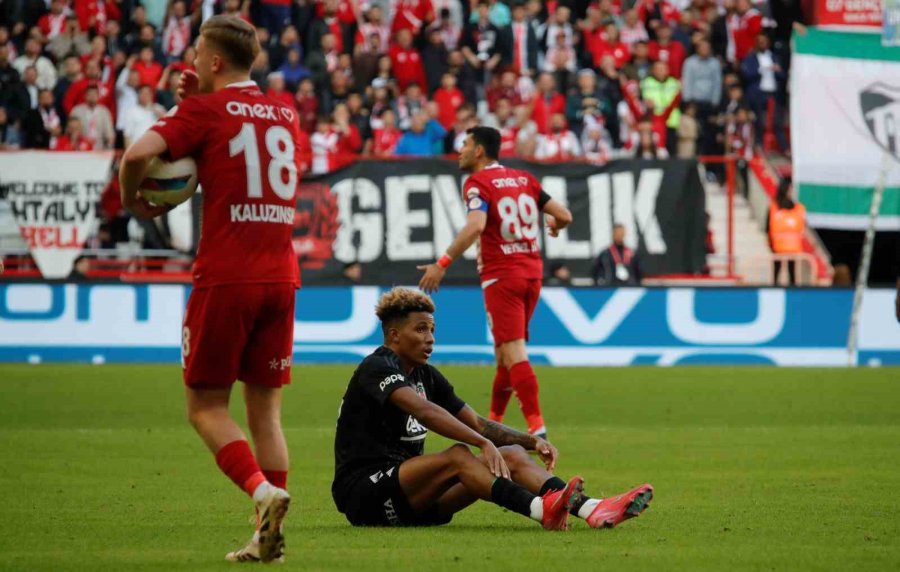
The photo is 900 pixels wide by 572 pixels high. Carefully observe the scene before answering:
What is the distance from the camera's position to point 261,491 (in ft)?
21.5

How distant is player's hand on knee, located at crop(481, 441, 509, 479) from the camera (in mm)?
7664

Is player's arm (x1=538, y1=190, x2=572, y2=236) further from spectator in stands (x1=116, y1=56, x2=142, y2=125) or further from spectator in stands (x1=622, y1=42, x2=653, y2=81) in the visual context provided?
spectator in stands (x1=622, y1=42, x2=653, y2=81)

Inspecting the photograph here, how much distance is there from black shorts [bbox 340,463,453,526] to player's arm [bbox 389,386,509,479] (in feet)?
1.24

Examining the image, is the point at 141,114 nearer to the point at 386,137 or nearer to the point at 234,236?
the point at 386,137

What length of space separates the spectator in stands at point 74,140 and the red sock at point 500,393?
512 inches

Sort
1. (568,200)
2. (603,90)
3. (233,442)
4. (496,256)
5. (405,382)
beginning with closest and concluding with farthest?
(233,442), (405,382), (496,256), (568,200), (603,90)

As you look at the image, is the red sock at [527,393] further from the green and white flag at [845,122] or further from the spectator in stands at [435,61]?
the spectator in stands at [435,61]

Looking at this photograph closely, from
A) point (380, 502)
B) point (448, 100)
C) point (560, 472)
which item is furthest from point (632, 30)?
point (380, 502)

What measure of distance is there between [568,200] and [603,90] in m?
2.86

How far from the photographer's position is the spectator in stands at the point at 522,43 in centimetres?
2702

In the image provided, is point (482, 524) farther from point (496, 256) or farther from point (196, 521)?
point (496, 256)

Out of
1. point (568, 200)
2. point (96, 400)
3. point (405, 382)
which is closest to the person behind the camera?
point (405, 382)

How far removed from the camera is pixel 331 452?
1266cm

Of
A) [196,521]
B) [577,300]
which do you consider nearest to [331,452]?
[196,521]
